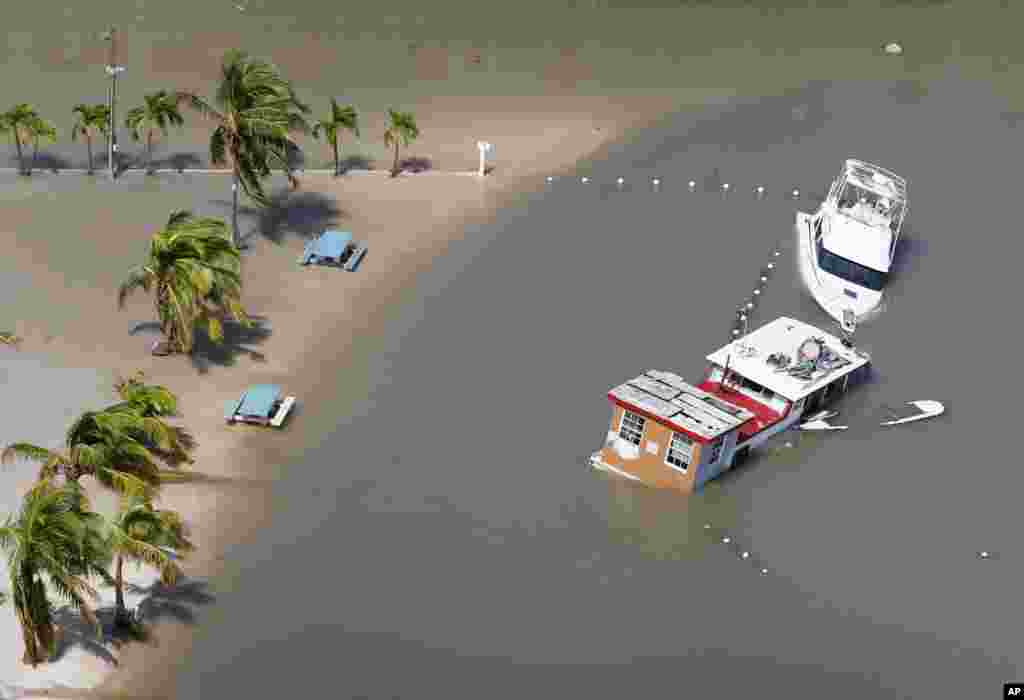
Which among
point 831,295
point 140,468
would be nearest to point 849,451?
point 831,295

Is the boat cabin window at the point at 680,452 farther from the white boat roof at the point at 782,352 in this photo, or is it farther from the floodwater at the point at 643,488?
the white boat roof at the point at 782,352

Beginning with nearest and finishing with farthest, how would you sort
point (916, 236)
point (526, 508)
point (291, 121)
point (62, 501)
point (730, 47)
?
1. point (62, 501)
2. point (526, 508)
3. point (291, 121)
4. point (916, 236)
5. point (730, 47)

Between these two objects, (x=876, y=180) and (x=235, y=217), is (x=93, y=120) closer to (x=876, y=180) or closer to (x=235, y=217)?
(x=235, y=217)

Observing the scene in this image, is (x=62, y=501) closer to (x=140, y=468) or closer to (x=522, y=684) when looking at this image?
(x=140, y=468)

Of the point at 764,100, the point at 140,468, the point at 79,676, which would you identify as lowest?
the point at 79,676

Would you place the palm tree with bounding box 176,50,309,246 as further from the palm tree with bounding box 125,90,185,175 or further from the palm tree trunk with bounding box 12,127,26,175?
the palm tree trunk with bounding box 12,127,26,175

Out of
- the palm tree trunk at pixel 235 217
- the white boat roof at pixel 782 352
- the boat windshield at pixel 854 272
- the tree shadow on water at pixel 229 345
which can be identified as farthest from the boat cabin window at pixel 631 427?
the palm tree trunk at pixel 235 217
